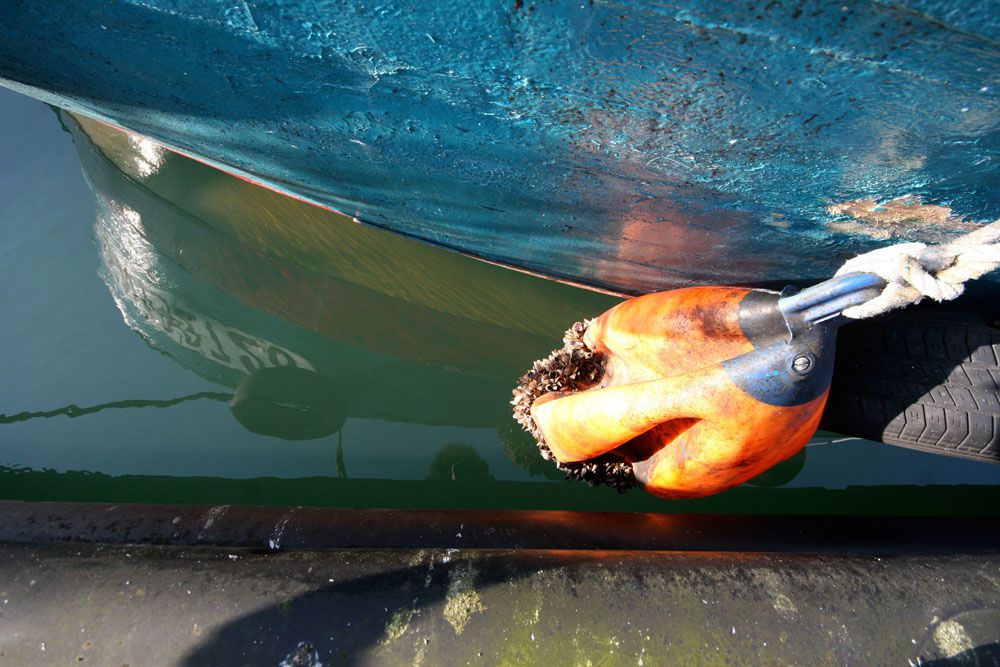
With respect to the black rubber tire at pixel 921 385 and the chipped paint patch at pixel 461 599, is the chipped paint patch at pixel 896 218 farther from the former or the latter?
the chipped paint patch at pixel 461 599

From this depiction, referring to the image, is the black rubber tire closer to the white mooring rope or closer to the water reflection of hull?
the white mooring rope

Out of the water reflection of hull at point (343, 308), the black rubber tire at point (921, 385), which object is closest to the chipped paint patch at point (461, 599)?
the black rubber tire at point (921, 385)

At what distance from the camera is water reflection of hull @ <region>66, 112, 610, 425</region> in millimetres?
3457

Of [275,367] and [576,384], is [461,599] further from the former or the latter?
[275,367]

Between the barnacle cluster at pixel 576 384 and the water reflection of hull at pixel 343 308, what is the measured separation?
895 millimetres

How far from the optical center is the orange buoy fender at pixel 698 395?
167 centimetres

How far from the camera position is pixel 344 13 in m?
1.31

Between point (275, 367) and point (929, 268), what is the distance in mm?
2938

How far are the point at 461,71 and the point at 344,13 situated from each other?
0.89ft

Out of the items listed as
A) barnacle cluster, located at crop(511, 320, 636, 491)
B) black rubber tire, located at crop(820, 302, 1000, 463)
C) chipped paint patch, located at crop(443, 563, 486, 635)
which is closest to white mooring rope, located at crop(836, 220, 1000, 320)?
black rubber tire, located at crop(820, 302, 1000, 463)

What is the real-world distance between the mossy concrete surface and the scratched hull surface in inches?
41.5

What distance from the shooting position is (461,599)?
178cm

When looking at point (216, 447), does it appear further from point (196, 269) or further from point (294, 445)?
point (196, 269)

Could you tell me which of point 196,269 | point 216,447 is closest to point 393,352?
point 216,447
